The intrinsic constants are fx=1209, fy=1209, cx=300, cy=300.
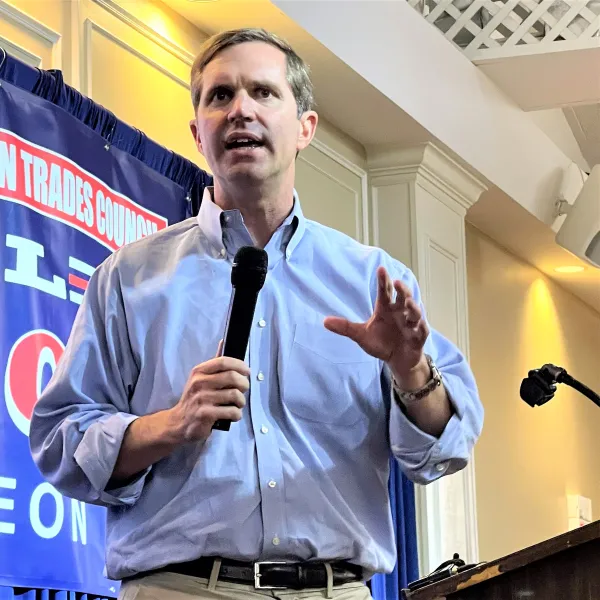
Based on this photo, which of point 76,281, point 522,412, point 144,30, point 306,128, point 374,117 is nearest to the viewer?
point 306,128

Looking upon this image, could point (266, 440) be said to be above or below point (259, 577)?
above

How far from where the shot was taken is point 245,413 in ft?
5.15

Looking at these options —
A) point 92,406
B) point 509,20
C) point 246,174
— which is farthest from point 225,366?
point 509,20

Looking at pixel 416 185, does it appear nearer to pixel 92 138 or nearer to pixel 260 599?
pixel 92 138

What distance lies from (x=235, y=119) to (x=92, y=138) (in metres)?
1.63

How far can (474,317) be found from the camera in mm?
6074

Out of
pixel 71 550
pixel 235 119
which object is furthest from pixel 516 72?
pixel 235 119

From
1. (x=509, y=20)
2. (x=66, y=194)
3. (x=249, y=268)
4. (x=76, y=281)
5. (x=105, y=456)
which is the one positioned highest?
(x=509, y=20)

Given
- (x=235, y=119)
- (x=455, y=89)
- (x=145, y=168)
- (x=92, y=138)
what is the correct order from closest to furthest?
(x=235, y=119), (x=92, y=138), (x=145, y=168), (x=455, y=89)

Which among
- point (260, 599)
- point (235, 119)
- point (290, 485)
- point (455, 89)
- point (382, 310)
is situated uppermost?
point (455, 89)

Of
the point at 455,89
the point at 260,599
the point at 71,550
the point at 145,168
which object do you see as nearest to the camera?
the point at 260,599

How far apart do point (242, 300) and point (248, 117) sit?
1.21 feet

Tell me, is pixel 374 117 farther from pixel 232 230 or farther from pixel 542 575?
pixel 542 575

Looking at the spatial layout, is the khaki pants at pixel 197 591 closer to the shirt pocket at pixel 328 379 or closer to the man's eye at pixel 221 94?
the shirt pocket at pixel 328 379
